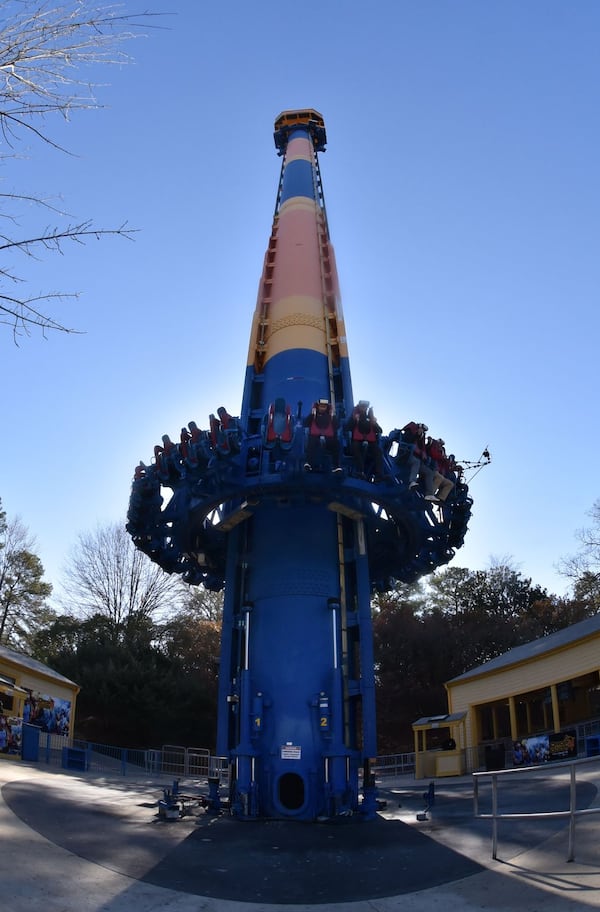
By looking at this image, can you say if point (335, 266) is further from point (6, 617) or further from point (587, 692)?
point (6, 617)

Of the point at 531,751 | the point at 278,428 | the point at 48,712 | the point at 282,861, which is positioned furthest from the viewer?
the point at 48,712

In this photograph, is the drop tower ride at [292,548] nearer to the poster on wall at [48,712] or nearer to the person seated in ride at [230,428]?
the person seated in ride at [230,428]

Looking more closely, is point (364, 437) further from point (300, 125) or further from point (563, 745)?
point (300, 125)

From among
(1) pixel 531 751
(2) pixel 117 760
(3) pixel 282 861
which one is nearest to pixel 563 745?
(1) pixel 531 751

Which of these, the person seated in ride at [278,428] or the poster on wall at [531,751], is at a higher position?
the person seated in ride at [278,428]

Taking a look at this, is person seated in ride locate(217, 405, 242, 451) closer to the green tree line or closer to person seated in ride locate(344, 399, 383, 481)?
person seated in ride locate(344, 399, 383, 481)

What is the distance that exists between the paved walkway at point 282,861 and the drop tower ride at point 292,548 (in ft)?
7.28

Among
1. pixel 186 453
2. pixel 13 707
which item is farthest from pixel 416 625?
pixel 186 453

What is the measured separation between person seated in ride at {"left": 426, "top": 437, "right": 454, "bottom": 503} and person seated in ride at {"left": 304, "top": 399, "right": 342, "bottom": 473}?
2.82 m

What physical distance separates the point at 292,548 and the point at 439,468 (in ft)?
13.9

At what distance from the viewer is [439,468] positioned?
19.8 m

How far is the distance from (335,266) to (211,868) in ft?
65.4

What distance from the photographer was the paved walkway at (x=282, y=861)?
8.36 m

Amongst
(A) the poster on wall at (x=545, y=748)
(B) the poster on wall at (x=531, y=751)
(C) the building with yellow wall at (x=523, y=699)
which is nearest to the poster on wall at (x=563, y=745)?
(A) the poster on wall at (x=545, y=748)
